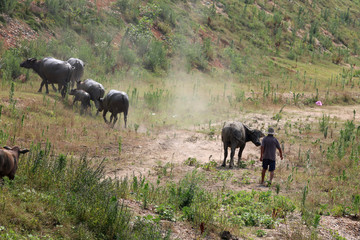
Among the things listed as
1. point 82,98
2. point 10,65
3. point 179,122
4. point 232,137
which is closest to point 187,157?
point 232,137

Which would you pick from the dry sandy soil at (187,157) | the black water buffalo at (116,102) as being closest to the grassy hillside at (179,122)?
the dry sandy soil at (187,157)

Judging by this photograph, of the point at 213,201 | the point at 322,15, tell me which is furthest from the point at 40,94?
the point at 322,15

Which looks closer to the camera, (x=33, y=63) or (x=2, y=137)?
(x=2, y=137)

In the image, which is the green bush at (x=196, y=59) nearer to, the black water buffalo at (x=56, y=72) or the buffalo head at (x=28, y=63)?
the black water buffalo at (x=56, y=72)

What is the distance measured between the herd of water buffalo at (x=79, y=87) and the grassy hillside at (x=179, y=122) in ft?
1.95

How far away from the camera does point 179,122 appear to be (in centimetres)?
1877

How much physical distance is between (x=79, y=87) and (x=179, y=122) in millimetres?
4384

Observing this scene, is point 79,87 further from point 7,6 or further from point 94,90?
point 7,6

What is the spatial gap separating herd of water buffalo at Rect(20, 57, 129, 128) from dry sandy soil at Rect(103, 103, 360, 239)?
5.79 feet

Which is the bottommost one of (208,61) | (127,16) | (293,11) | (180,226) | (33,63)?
(180,226)

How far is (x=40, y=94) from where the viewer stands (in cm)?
1772

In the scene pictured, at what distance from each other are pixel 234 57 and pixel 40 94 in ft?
56.6

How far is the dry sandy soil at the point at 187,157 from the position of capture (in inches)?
319

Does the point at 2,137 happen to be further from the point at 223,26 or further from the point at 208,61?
the point at 223,26
